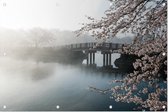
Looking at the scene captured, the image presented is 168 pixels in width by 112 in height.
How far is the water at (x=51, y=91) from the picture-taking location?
81.3 ft

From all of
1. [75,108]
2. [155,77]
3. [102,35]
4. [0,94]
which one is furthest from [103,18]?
[0,94]

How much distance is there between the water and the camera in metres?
24.8

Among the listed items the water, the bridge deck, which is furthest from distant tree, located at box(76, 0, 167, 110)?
the bridge deck

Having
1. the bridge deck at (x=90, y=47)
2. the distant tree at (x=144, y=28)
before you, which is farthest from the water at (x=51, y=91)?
the distant tree at (x=144, y=28)

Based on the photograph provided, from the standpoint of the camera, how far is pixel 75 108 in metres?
24.2

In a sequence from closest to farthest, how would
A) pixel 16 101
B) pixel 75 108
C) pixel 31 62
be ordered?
pixel 75 108 → pixel 16 101 → pixel 31 62

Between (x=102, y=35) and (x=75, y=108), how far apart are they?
1904cm

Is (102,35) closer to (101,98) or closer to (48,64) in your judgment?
(101,98)

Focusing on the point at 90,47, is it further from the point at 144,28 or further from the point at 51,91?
the point at 144,28

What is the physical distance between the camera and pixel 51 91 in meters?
30.7

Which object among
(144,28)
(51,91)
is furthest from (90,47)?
(144,28)

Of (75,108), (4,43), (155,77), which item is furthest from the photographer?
(4,43)

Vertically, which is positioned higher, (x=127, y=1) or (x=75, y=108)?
(x=127, y=1)

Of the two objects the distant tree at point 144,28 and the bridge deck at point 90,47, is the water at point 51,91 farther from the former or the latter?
Result: the distant tree at point 144,28
